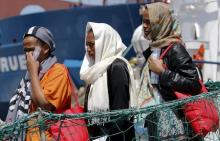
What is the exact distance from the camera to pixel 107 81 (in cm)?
353

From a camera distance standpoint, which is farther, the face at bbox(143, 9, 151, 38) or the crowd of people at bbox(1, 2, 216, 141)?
the face at bbox(143, 9, 151, 38)

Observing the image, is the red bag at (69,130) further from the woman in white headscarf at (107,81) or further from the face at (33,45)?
the face at (33,45)

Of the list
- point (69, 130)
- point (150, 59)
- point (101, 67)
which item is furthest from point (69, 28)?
point (69, 130)

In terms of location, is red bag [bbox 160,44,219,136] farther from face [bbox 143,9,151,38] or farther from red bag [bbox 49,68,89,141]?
red bag [bbox 49,68,89,141]

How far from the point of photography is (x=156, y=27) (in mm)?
3727

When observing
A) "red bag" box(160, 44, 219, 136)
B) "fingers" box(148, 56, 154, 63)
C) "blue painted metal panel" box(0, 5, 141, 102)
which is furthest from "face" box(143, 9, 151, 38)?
"blue painted metal panel" box(0, 5, 141, 102)

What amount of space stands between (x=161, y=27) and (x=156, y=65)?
0.89 ft

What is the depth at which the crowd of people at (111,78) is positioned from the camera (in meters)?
3.46

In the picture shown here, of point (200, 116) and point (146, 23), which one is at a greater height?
point (146, 23)

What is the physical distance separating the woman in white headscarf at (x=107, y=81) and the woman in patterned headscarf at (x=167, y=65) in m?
0.18

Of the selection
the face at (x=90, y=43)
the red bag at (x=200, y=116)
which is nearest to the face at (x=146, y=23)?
the face at (x=90, y=43)

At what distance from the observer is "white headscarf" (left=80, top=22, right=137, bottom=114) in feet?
11.5

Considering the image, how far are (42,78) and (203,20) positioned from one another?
4.52 meters

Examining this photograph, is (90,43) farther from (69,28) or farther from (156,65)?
(69,28)
